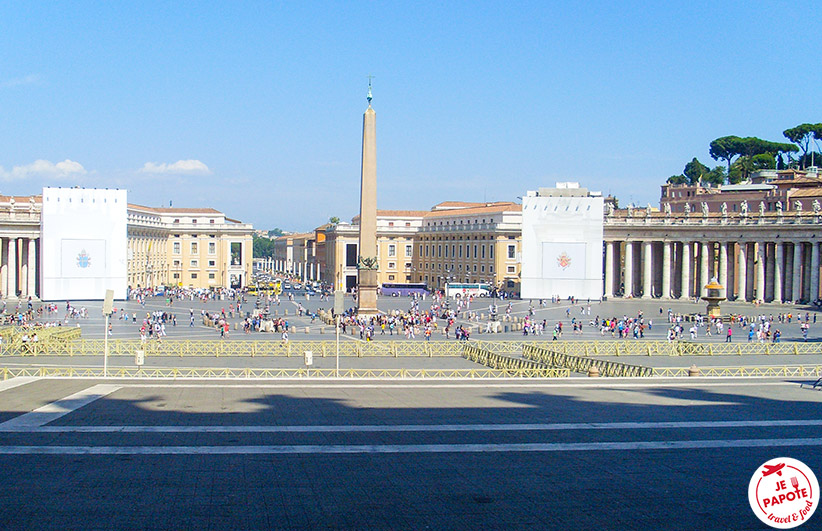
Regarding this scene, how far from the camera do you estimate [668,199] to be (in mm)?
103062

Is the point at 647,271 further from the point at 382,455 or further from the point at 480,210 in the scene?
the point at 382,455

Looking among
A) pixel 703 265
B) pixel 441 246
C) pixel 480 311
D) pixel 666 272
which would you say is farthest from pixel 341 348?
pixel 441 246

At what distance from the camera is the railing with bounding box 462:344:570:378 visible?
28.2 meters

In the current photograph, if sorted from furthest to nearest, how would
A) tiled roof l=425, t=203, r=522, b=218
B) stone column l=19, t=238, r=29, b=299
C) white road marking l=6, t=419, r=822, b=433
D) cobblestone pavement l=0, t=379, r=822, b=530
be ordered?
1. tiled roof l=425, t=203, r=522, b=218
2. stone column l=19, t=238, r=29, b=299
3. white road marking l=6, t=419, r=822, b=433
4. cobblestone pavement l=0, t=379, r=822, b=530

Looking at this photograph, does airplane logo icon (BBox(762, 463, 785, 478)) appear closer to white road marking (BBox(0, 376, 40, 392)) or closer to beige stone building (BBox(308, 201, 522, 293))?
white road marking (BBox(0, 376, 40, 392))

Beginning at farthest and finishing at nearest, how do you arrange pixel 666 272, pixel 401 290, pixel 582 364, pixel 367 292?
pixel 401 290 → pixel 666 272 → pixel 367 292 → pixel 582 364

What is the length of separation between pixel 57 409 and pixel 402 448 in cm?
826

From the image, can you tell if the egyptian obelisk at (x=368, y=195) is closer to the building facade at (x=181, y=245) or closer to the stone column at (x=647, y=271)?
the stone column at (x=647, y=271)

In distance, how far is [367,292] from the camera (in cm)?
5562

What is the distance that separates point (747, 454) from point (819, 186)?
72.8 metres

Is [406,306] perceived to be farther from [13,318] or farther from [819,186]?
[819,186]

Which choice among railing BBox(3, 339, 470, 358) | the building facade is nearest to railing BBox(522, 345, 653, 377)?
railing BBox(3, 339, 470, 358)

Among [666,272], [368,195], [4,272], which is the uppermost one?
[368,195]

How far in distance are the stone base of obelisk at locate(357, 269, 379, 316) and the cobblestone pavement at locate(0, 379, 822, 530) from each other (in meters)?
31.5
